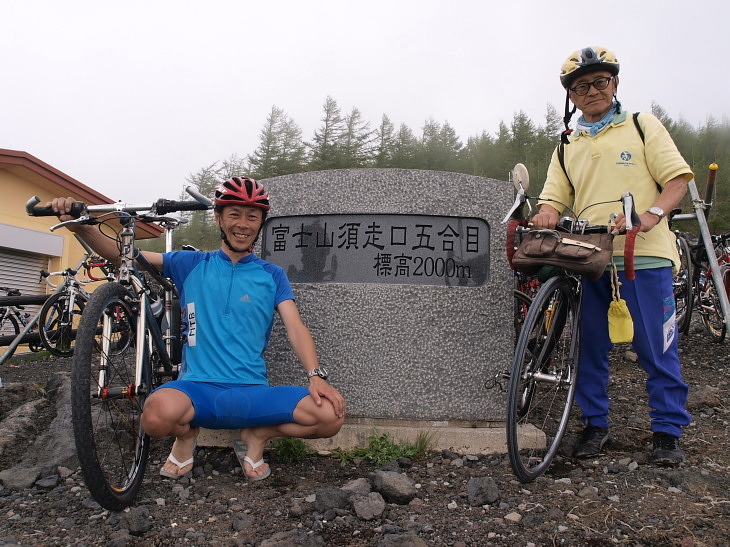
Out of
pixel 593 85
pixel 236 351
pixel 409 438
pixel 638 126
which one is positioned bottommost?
pixel 409 438

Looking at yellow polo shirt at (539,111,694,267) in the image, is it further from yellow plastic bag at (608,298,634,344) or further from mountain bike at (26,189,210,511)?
mountain bike at (26,189,210,511)

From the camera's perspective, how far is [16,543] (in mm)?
2055

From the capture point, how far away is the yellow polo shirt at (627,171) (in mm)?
2770

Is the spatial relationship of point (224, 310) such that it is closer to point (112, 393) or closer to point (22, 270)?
point (112, 393)

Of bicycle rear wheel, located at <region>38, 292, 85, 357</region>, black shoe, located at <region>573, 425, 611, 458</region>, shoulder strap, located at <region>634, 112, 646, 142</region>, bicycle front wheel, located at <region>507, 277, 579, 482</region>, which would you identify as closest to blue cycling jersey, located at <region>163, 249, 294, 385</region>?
bicycle front wheel, located at <region>507, 277, 579, 482</region>

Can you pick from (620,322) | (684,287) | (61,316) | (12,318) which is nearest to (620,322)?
(620,322)

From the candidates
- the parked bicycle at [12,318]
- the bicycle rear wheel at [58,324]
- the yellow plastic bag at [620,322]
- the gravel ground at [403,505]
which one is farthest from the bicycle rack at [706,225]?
the parked bicycle at [12,318]

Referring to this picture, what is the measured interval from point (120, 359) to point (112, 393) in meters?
0.21

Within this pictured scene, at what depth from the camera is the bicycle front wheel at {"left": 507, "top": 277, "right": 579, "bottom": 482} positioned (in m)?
2.42

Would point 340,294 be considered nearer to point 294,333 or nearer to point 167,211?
point 294,333

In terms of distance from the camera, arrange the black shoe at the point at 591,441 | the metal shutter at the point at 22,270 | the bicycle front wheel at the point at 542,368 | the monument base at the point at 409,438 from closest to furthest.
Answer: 1. the bicycle front wheel at the point at 542,368
2. the black shoe at the point at 591,441
3. the monument base at the point at 409,438
4. the metal shutter at the point at 22,270

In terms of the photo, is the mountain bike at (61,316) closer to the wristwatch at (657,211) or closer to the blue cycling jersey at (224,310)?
the blue cycling jersey at (224,310)

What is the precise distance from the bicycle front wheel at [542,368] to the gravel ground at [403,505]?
13 cm

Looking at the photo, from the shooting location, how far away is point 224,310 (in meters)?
2.81
